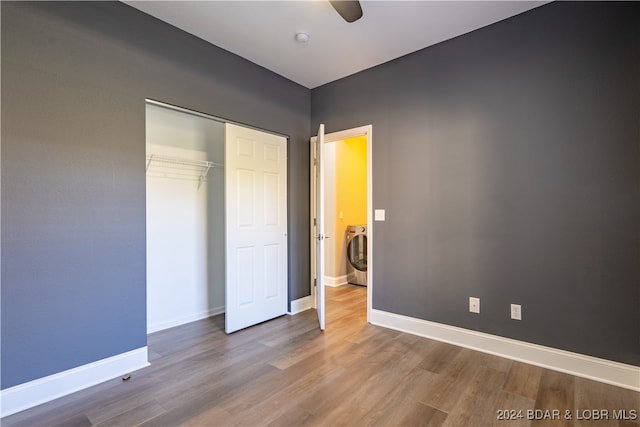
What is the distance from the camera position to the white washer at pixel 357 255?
16.2ft

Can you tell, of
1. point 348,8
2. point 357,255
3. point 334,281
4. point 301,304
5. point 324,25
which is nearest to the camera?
point 348,8

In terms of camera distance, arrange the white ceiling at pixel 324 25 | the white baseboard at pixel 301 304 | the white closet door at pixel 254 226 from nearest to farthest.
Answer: the white ceiling at pixel 324 25
the white closet door at pixel 254 226
the white baseboard at pixel 301 304

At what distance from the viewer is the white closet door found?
2957mm

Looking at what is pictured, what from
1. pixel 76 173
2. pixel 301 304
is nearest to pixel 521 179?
pixel 301 304

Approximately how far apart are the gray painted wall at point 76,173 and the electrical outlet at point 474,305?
2.77m

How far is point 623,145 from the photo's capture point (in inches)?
78.2

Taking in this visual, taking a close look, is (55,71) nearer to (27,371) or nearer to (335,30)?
(27,371)

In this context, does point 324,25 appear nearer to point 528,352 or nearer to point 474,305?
point 474,305

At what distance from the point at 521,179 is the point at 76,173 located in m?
3.34

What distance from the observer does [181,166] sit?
3.22m

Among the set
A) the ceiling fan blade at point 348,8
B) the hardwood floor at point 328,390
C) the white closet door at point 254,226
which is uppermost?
the ceiling fan blade at point 348,8

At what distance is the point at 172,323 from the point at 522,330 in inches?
131

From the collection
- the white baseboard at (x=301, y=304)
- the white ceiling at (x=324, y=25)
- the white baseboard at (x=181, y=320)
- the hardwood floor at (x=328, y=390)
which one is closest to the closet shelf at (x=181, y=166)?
the white ceiling at (x=324, y=25)

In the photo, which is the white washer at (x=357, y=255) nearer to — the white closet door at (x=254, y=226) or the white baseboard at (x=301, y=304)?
the white baseboard at (x=301, y=304)
